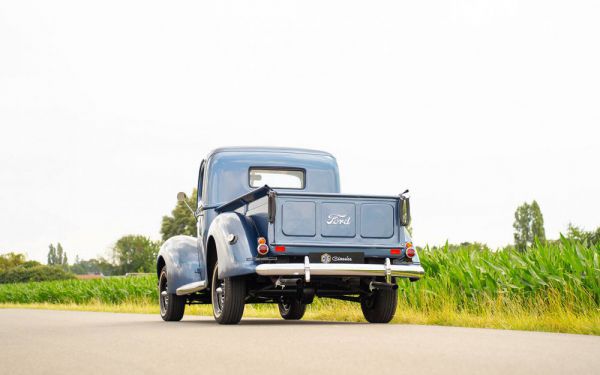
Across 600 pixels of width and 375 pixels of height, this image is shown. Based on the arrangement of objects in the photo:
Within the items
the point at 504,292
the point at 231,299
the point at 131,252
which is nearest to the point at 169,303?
the point at 231,299

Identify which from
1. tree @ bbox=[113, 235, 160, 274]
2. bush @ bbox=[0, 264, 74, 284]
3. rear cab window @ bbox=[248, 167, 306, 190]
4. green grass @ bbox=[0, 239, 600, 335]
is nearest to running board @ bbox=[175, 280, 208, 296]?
rear cab window @ bbox=[248, 167, 306, 190]

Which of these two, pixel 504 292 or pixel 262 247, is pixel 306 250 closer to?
pixel 262 247

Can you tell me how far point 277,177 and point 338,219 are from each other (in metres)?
2.87

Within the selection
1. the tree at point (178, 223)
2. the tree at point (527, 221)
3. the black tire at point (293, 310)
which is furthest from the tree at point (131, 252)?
the black tire at point (293, 310)

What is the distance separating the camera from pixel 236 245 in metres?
12.1

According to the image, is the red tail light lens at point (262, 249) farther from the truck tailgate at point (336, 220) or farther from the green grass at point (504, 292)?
the green grass at point (504, 292)

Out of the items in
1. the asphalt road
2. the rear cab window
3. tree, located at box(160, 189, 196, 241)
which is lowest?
the asphalt road

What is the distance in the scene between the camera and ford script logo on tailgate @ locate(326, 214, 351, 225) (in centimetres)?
1212

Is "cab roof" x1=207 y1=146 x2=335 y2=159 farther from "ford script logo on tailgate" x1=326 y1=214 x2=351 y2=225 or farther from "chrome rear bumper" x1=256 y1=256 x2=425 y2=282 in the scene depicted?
"chrome rear bumper" x1=256 y1=256 x2=425 y2=282

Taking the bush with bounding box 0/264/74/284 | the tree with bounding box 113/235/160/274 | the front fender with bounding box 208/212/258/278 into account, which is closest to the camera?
the front fender with bounding box 208/212/258/278

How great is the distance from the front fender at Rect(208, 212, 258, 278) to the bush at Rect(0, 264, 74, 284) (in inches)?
3034

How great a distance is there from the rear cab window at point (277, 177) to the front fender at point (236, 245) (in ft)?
7.17

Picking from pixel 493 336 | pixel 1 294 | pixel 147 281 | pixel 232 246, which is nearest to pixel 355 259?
pixel 232 246

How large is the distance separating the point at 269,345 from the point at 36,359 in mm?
2189
